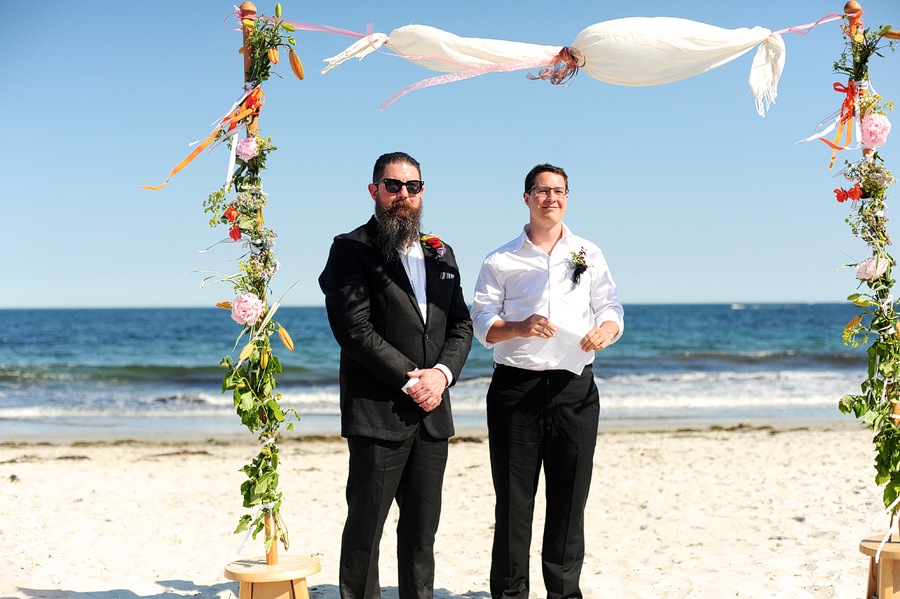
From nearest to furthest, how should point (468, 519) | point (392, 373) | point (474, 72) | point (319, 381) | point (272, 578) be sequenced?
1. point (272, 578)
2. point (392, 373)
3. point (474, 72)
4. point (468, 519)
5. point (319, 381)

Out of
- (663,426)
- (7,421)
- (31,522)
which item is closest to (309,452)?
(31,522)

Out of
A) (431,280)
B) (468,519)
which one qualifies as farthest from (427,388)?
(468,519)

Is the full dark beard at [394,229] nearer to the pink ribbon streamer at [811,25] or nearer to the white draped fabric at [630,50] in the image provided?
the white draped fabric at [630,50]

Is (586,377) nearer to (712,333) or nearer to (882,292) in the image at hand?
(882,292)

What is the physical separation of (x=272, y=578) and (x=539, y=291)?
5.60ft

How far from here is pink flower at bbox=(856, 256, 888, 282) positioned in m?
2.91

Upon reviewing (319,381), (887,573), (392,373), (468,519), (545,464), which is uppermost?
(392,373)

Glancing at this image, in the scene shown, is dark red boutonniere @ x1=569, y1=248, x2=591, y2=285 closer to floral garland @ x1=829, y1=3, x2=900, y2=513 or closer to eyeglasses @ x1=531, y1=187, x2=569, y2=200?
eyeglasses @ x1=531, y1=187, x2=569, y2=200

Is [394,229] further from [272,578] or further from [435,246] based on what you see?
[272,578]

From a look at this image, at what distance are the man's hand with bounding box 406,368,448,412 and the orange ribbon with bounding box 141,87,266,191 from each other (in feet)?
4.23

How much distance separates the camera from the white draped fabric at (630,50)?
310 cm

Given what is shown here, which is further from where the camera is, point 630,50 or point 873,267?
point 630,50

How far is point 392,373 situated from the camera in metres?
2.77

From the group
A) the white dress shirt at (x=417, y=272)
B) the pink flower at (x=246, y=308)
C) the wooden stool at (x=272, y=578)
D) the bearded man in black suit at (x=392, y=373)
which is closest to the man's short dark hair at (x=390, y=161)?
the bearded man in black suit at (x=392, y=373)
